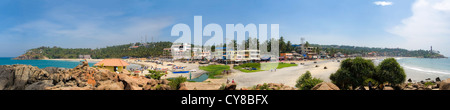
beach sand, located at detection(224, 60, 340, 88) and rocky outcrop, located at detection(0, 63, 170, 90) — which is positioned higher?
rocky outcrop, located at detection(0, 63, 170, 90)

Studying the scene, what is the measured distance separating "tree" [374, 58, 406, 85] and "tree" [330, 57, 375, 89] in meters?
0.55

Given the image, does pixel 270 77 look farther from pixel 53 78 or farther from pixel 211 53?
pixel 211 53

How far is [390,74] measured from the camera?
14.1 metres

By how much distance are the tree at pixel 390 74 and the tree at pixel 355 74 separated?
1.81 feet

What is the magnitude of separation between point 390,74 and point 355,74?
2243mm

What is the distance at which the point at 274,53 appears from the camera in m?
70.6

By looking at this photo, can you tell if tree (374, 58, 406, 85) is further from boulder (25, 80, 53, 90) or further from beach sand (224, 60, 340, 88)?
boulder (25, 80, 53, 90)

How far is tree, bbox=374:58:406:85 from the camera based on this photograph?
14219 millimetres

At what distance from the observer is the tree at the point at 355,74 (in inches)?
554

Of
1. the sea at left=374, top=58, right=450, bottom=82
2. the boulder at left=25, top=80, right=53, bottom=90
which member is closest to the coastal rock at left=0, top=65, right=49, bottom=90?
the boulder at left=25, top=80, right=53, bottom=90
